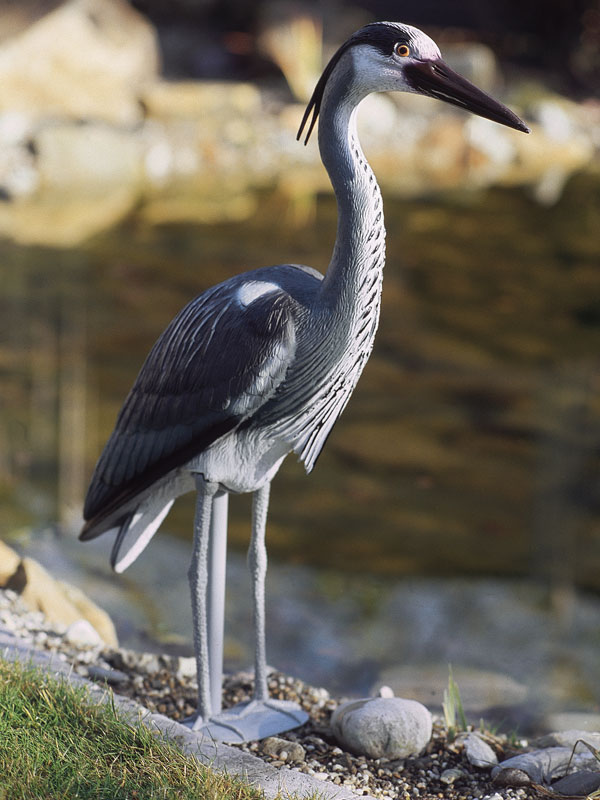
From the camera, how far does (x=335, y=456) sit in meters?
6.83

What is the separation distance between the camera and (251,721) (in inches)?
130

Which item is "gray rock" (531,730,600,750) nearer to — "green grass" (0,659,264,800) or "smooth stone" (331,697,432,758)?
"smooth stone" (331,697,432,758)

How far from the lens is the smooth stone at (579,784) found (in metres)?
2.94

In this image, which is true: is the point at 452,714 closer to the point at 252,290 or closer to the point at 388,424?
the point at 252,290

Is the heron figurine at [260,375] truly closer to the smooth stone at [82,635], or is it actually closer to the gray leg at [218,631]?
the gray leg at [218,631]

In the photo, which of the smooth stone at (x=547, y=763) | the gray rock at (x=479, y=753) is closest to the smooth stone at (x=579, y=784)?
the smooth stone at (x=547, y=763)

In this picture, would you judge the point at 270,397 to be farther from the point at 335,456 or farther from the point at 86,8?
the point at 86,8

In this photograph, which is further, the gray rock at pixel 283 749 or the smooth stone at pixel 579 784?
the gray rock at pixel 283 749

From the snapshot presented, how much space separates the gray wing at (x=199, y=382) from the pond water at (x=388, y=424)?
1667 mm

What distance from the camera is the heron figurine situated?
9.18 ft

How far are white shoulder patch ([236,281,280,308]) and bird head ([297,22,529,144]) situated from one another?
446 mm

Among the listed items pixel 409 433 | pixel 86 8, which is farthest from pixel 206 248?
pixel 86 8

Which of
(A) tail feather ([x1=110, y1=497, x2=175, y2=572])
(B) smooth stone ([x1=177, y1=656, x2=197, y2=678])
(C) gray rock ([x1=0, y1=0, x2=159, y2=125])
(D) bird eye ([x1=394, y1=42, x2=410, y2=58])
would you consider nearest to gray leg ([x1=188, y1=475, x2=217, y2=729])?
(A) tail feather ([x1=110, y1=497, x2=175, y2=572])

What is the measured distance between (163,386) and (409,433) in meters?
4.11
